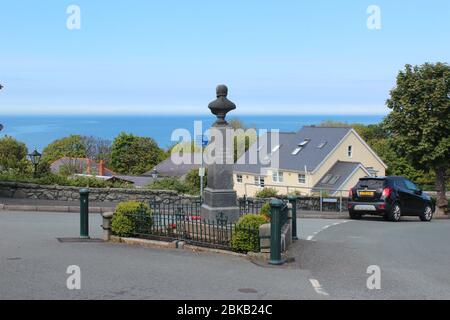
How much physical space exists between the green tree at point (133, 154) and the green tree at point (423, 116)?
2356 inches

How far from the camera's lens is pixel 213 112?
44.5ft

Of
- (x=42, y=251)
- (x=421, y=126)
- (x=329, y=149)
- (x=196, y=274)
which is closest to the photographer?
(x=196, y=274)

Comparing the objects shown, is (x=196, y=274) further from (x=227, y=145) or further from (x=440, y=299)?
(x=227, y=145)

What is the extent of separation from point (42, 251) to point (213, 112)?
16.2ft

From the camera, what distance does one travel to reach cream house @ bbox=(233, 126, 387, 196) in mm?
56375

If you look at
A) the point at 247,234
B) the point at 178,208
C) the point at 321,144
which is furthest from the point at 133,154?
the point at 247,234

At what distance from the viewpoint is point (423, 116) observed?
31750mm

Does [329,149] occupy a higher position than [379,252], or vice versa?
[329,149]

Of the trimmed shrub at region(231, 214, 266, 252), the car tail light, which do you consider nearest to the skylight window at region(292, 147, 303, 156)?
the car tail light

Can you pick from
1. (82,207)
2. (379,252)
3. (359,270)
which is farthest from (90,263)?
(379,252)

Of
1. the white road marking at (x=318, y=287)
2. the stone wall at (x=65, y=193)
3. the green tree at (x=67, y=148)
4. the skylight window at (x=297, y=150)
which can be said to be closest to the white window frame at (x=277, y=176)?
the skylight window at (x=297, y=150)

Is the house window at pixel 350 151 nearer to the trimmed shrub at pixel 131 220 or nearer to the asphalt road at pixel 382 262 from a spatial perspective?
the asphalt road at pixel 382 262

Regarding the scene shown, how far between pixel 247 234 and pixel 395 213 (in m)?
13.1

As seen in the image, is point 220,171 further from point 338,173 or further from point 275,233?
point 338,173
